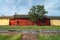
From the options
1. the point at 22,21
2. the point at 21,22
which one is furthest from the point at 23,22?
the point at 21,22

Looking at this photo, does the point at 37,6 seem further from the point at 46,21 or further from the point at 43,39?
the point at 43,39

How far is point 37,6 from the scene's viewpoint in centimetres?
6391

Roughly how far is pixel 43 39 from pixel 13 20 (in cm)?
4503

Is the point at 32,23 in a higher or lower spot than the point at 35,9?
lower

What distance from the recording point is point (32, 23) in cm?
6191

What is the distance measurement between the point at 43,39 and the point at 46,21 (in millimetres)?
44521

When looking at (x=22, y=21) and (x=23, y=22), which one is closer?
(x=23, y=22)

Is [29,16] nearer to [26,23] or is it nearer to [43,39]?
[26,23]

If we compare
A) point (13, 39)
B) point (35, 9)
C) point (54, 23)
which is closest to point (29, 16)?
point (35, 9)

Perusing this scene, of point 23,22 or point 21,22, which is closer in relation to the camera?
point 23,22

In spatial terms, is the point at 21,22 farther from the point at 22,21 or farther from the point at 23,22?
the point at 23,22

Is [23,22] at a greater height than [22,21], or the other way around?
[22,21]

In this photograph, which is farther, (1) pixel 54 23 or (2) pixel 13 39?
(1) pixel 54 23

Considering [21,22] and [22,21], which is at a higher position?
[22,21]
